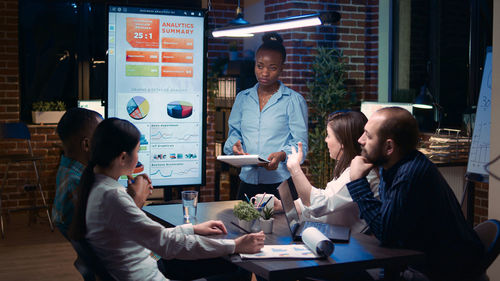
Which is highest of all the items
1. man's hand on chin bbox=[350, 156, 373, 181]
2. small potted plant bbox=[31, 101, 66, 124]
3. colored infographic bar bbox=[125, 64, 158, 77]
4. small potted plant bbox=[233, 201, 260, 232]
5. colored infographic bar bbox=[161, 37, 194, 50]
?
colored infographic bar bbox=[161, 37, 194, 50]

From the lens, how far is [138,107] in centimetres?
386

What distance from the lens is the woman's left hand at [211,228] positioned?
2.51 m

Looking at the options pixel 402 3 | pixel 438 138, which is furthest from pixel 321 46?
pixel 438 138

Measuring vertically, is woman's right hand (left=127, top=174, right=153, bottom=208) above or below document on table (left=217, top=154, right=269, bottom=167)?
below

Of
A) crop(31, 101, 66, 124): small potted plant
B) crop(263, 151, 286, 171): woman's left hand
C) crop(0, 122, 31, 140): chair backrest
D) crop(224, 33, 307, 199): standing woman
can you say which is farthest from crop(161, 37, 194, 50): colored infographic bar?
crop(31, 101, 66, 124): small potted plant

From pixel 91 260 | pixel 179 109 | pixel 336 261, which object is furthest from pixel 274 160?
pixel 91 260

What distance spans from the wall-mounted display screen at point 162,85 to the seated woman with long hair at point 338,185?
4.08 feet

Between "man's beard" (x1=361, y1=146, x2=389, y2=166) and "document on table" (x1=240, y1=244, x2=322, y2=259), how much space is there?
1.52ft

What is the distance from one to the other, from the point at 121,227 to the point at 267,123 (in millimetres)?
2076

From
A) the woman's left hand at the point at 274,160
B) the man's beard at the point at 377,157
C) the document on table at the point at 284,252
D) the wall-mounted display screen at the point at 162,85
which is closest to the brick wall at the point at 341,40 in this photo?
the wall-mounted display screen at the point at 162,85

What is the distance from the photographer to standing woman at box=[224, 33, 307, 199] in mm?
3938

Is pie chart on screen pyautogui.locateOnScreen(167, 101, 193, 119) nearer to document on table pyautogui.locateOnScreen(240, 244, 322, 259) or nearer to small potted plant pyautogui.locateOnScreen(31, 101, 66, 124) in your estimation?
document on table pyautogui.locateOnScreen(240, 244, 322, 259)

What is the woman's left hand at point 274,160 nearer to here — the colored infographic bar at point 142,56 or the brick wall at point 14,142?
the colored infographic bar at point 142,56

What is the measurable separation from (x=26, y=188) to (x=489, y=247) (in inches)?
226
